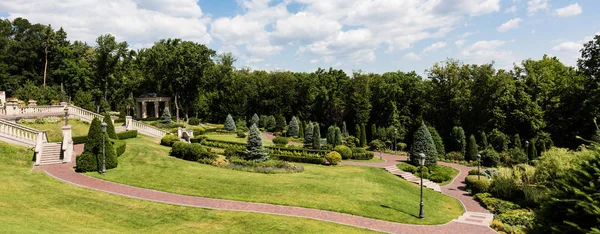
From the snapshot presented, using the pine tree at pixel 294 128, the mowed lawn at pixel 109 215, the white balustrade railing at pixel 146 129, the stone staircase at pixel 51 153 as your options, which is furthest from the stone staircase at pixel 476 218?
the pine tree at pixel 294 128

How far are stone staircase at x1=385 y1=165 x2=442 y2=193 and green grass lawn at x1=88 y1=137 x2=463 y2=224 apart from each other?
2059 millimetres

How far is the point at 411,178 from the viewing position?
32438mm

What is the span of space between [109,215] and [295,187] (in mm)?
10900

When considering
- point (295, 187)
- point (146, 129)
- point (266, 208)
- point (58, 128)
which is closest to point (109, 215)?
point (266, 208)

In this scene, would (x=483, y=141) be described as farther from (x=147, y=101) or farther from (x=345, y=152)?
(x=147, y=101)

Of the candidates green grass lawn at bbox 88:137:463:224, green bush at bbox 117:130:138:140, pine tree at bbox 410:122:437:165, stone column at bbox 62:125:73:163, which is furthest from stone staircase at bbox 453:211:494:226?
green bush at bbox 117:130:138:140

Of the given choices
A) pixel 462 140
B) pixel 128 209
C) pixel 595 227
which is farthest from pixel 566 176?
pixel 462 140

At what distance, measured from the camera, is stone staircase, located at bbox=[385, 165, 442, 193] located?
30578 millimetres

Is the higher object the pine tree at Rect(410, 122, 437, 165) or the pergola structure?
the pergola structure

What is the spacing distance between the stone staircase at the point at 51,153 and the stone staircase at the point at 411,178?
2713 centimetres

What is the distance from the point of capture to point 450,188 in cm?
3144

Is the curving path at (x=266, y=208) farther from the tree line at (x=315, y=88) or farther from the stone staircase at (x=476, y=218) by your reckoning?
the tree line at (x=315, y=88)

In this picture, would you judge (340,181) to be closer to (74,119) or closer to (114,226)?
(114,226)

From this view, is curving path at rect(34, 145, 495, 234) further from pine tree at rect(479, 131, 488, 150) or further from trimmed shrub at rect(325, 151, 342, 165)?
pine tree at rect(479, 131, 488, 150)
